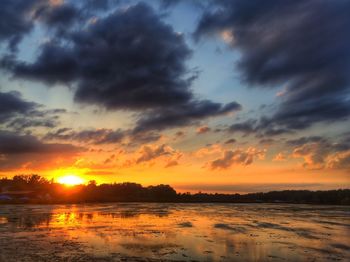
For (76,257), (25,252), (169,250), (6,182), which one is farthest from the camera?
(6,182)

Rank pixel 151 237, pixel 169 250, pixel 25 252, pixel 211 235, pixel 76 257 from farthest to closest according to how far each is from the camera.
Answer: pixel 211 235
pixel 151 237
pixel 169 250
pixel 25 252
pixel 76 257

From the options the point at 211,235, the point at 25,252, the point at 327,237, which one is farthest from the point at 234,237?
the point at 25,252

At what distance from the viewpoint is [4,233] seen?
34.3 m

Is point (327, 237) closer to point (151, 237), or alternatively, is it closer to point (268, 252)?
point (268, 252)

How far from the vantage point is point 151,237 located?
33406 mm

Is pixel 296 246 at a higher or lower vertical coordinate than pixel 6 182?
lower

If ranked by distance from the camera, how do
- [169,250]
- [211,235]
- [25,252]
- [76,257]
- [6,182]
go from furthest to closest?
[6,182] → [211,235] → [169,250] → [25,252] → [76,257]

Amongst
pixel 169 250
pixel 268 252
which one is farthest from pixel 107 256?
pixel 268 252

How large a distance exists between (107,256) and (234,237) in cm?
1496

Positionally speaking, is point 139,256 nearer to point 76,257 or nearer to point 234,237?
point 76,257

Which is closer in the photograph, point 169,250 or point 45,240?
point 169,250

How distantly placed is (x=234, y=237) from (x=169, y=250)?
10492 millimetres

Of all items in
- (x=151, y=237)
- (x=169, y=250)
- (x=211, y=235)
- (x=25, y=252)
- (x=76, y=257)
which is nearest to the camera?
(x=76, y=257)

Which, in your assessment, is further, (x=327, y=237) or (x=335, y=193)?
(x=335, y=193)
